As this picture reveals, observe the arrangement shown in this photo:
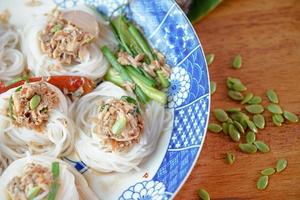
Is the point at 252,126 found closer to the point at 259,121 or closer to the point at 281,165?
the point at 259,121

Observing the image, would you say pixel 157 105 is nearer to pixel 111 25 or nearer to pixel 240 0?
pixel 111 25

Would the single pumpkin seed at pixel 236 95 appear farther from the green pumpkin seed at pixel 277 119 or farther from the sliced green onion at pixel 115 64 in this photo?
the sliced green onion at pixel 115 64

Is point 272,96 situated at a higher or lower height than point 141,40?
lower

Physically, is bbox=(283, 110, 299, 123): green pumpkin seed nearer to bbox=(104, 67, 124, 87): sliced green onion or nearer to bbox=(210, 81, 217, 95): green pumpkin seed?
bbox=(210, 81, 217, 95): green pumpkin seed

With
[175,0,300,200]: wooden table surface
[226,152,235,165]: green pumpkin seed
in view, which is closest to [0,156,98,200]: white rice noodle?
[175,0,300,200]: wooden table surface

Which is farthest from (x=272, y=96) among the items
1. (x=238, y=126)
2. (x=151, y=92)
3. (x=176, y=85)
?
(x=151, y=92)

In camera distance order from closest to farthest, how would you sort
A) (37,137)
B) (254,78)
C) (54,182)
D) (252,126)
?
1. (54,182)
2. (37,137)
3. (252,126)
4. (254,78)
